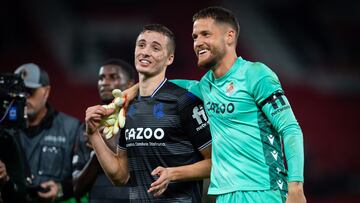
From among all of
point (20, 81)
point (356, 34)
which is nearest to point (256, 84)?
A: point (20, 81)

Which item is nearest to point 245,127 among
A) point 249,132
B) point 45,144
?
point 249,132

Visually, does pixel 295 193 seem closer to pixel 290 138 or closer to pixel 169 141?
pixel 290 138

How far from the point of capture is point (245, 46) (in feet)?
31.1

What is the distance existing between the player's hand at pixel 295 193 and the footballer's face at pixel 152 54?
44.4 inches

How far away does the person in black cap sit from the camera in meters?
5.45

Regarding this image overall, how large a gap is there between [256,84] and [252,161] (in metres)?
0.37

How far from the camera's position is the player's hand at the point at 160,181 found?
12.1 feet

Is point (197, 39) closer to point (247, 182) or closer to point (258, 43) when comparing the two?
point (247, 182)

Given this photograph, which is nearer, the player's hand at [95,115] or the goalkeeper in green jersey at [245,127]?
the goalkeeper in green jersey at [245,127]

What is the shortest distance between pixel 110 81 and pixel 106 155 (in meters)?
1.61

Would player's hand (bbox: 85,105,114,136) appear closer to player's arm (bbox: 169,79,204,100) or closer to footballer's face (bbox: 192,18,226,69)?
player's arm (bbox: 169,79,204,100)

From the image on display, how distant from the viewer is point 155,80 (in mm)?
4102

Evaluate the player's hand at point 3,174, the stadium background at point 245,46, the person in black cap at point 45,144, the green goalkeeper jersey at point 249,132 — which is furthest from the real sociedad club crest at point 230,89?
the stadium background at point 245,46

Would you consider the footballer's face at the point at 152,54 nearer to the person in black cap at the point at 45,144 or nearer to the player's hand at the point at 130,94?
the player's hand at the point at 130,94
